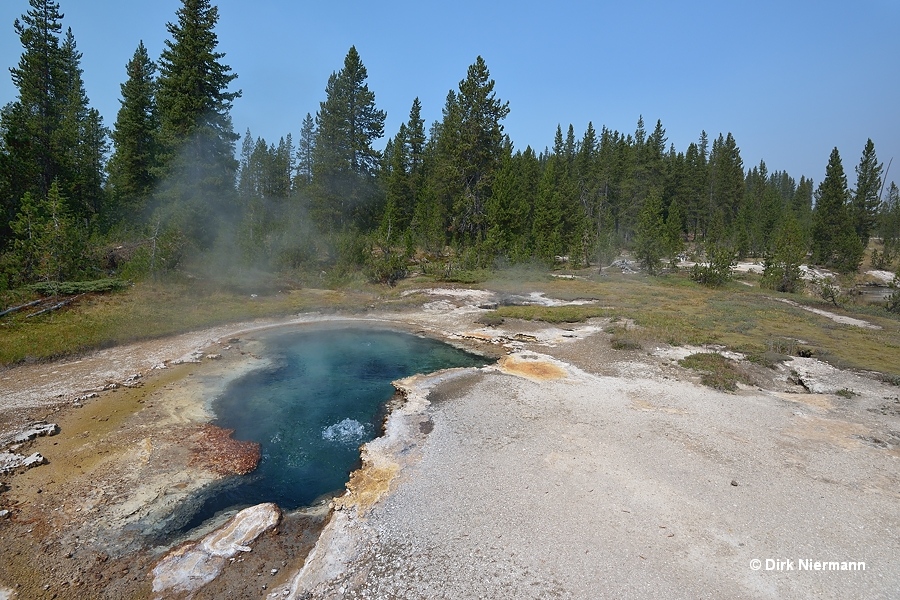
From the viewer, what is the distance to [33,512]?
7.82 m

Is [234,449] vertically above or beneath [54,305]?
beneath

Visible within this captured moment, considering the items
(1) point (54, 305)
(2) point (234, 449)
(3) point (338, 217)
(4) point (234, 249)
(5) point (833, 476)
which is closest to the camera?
(5) point (833, 476)

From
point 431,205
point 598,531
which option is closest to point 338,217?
point 431,205

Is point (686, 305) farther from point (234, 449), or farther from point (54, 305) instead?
point (54, 305)

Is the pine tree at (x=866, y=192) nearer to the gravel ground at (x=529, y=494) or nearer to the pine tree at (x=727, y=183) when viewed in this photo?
the pine tree at (x=727, y=183)

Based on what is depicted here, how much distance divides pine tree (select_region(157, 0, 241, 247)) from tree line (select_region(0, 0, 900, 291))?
9cm

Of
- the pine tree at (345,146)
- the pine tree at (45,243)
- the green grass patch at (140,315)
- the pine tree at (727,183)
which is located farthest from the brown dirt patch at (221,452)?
the pine tree at (727,183)

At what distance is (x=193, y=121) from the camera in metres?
26.9

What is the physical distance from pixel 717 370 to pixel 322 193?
32.5m

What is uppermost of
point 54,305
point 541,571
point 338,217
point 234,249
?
point 338,217

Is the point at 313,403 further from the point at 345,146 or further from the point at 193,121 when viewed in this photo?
the point at 345,146

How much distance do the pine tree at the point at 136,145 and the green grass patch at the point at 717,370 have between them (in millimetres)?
32838

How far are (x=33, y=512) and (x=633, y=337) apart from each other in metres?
18.7

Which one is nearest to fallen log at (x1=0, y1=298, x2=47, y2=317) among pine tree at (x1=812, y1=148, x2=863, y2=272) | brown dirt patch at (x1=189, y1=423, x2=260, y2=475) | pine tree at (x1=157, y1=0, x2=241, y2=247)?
pine tree at (x1=157, y1=0, x2=241, y2=247)
